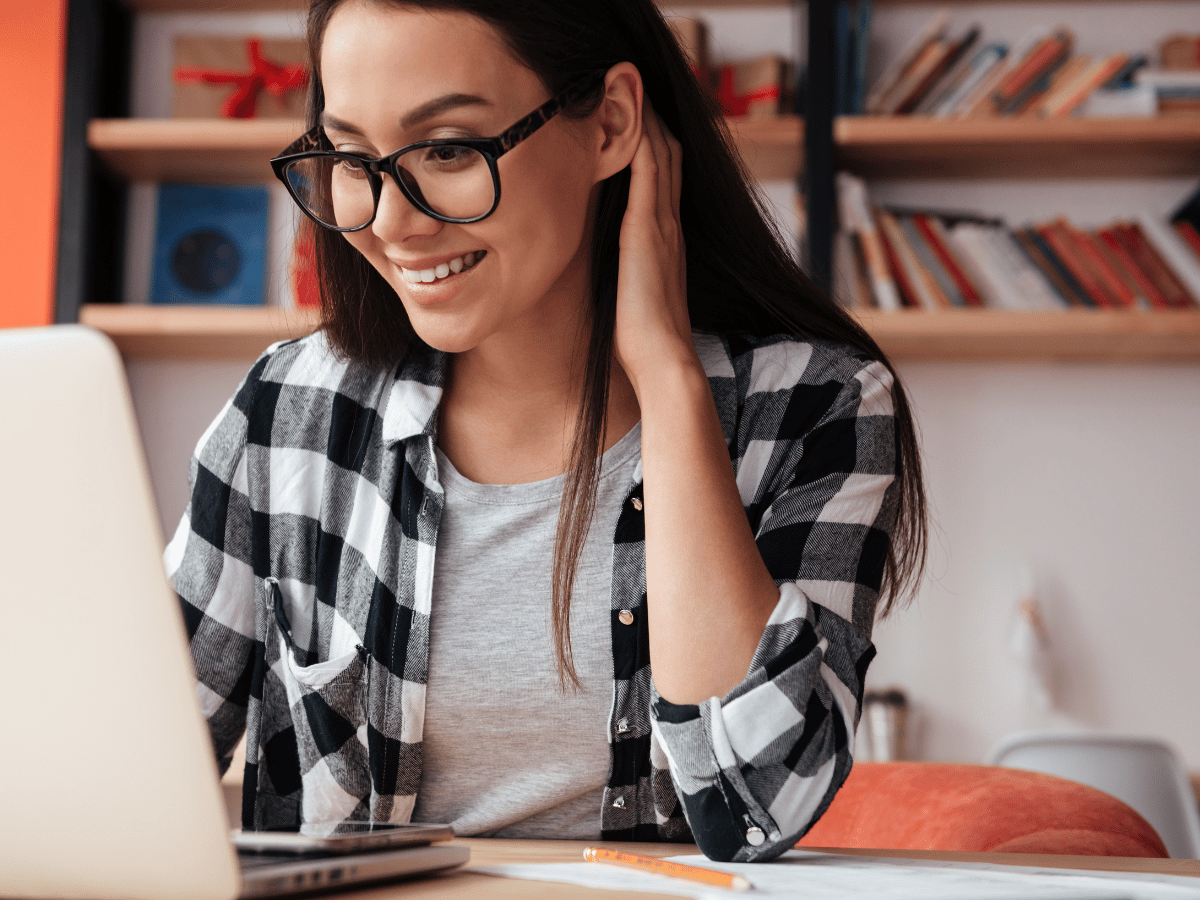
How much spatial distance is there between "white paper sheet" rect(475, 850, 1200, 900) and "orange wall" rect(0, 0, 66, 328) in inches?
94.1

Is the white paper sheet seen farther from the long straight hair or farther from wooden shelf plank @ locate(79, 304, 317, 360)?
wooden shelf plank @ locate(79, 304, 317, 360)

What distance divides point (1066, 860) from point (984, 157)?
6.85ft

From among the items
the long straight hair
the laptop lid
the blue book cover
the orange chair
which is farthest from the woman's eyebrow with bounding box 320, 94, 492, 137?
the blue book cover

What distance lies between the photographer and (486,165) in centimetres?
94

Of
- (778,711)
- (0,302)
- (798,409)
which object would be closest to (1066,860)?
(778,711)

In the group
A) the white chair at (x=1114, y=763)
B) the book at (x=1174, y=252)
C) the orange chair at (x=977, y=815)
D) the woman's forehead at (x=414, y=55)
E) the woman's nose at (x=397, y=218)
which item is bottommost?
the white chair at (x=1114, y=763)

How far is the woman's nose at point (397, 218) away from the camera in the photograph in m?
0.94

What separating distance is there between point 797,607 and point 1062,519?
2005 millimetres

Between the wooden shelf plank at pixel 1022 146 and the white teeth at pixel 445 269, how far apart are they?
1.63 meters

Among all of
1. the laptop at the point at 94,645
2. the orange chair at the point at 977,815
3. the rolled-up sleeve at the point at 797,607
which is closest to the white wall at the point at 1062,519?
the orange chair at the point at 977,815

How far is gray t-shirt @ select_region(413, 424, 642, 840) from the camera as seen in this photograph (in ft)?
3.29

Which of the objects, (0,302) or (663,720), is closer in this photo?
(663,720)

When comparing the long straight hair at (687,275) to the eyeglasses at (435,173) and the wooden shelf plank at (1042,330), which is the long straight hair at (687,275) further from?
the wooden shelf plank at (1042,330)

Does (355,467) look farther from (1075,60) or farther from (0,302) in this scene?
(1075,60)
